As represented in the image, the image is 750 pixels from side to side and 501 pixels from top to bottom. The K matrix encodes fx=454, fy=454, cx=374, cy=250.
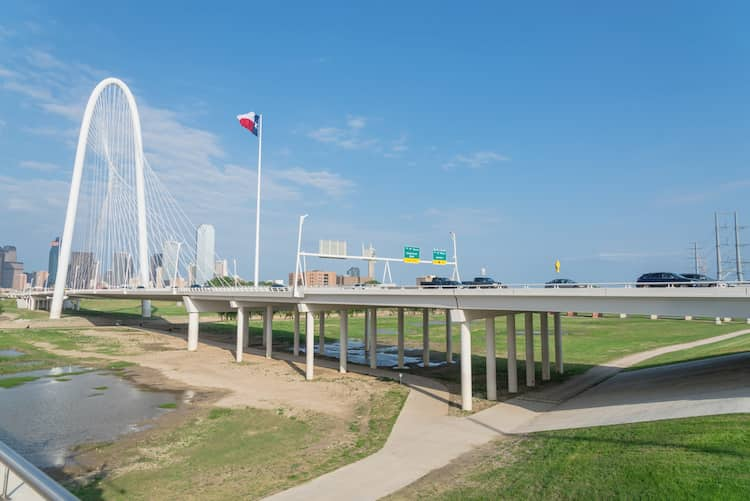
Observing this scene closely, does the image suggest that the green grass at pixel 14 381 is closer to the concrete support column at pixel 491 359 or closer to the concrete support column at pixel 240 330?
the concrete support column at pixel 240 330

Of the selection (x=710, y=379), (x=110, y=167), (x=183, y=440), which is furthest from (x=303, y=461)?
(x=110, y=167)

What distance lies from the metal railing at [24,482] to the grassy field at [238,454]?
1130 cm

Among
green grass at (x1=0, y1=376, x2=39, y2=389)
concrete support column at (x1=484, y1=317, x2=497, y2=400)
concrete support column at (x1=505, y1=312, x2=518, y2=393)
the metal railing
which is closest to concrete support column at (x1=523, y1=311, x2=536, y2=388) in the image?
concrete support column at (x1=505, y1=312, x2=518, y2=393)

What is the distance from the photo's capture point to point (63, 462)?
2217cm

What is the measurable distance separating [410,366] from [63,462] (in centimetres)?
3584

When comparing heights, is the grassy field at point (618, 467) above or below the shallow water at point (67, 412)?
above

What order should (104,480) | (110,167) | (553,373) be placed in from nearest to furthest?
1. (104,480)
2. (553,373)
3. (110,167)

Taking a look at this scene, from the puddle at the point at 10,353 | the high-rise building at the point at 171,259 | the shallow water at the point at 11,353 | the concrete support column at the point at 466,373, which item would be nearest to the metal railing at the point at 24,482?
the concrete support column at the point at 466,373

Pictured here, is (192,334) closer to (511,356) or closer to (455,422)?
(511,356)

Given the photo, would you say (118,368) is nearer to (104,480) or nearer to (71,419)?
(71,419)

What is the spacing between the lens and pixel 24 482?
7.14m

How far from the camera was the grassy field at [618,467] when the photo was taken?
14866 mm

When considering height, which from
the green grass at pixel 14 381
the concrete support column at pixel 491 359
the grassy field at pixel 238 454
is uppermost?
the concrete support column at pixel 491 359

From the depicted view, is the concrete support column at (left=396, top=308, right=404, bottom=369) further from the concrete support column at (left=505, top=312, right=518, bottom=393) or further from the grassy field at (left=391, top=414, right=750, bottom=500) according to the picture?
the grassy field at (left=391, top=414, right=750, bottom=500)
